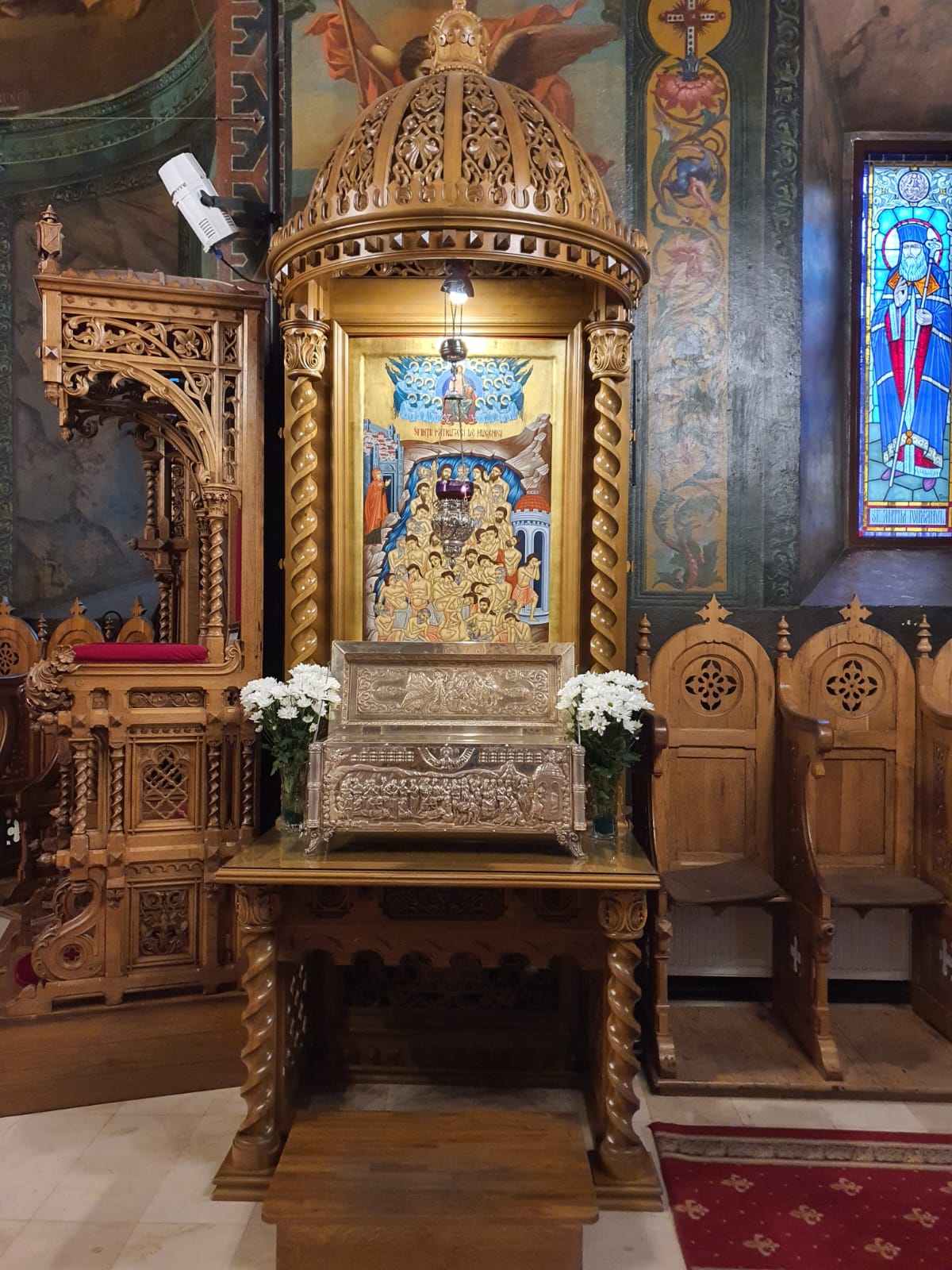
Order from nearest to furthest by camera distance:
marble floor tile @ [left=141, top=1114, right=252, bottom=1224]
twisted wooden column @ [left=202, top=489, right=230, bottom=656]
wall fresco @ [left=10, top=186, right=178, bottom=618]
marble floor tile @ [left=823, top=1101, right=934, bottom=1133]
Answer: marble floor tile @ [left=141, top=1114, right=252, bottom=1224] < marble floor tile @ [left=823, top=1101, right=934, bottom=1133] < twisted wooden column @ [left=202, top=489, right=230, bottom=656] < wall fresco @ [left=10, top=186, right=178, bottom=618]

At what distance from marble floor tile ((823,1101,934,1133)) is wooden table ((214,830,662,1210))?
0.87 metres

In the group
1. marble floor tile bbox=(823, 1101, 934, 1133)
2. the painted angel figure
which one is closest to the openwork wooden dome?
the painted angel figure

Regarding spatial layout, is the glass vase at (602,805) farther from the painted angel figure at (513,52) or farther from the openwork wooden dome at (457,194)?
the painted angel figure at (513,52)

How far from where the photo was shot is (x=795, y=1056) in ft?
12.1

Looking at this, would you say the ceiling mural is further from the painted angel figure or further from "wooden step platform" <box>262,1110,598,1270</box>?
"wooden step platform" <box>262,1110,598,1270</box>

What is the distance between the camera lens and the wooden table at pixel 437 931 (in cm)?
284

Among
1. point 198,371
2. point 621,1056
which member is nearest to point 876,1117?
point 621,1056

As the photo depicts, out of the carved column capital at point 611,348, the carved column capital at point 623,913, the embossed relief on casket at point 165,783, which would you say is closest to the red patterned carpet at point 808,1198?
the carved column capital at point 623,913

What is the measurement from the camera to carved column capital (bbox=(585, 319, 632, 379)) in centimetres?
355

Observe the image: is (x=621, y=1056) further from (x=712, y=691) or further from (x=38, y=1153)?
(x=38, y=1153)

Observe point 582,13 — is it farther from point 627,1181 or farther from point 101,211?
point 627,1181

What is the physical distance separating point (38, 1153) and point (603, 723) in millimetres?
2417

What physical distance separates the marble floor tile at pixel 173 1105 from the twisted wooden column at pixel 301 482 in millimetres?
1689

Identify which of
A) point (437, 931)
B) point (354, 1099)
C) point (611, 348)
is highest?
point (611, 348)
